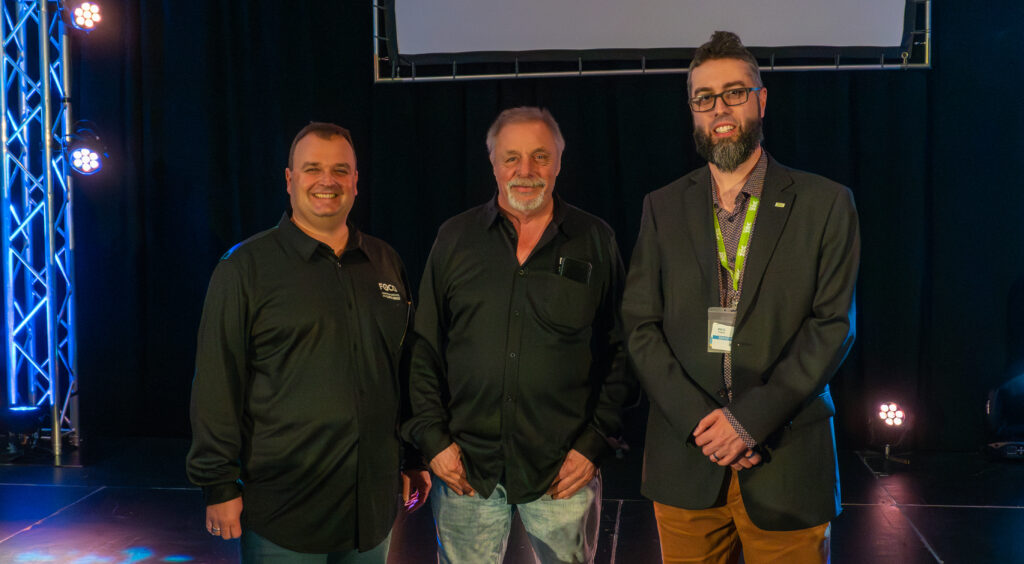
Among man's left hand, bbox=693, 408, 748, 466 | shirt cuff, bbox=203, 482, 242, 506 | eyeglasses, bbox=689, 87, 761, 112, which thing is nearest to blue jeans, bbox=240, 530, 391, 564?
shirt cuff, bbox=203, 482, 242, 506

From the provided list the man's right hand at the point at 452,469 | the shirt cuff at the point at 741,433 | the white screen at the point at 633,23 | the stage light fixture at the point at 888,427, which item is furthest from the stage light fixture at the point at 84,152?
the stage light fixture at the point at 888,427

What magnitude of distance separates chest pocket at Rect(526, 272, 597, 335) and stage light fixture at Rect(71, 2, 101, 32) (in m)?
3.69

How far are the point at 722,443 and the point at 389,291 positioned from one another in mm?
978

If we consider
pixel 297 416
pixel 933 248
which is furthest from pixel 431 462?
pixel 933 248

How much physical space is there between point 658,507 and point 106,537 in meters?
2.62

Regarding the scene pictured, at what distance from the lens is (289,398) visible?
221 cm

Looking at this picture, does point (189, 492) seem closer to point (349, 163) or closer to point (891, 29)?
point (349, 163)

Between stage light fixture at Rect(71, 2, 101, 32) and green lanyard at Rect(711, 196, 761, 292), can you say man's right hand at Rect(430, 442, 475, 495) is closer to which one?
green lanyard at Rect(711, 196, 761, 292)

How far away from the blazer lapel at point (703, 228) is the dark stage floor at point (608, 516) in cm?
170

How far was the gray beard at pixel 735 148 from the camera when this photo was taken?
7.04ft

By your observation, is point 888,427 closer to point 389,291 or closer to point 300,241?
point 389,291

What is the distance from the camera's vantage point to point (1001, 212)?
484 centimetres

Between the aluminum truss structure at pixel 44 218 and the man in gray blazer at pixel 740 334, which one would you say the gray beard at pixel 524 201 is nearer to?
the man in gray blazer at pixel 740 334

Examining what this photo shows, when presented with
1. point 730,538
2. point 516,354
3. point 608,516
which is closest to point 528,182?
point 516,354
